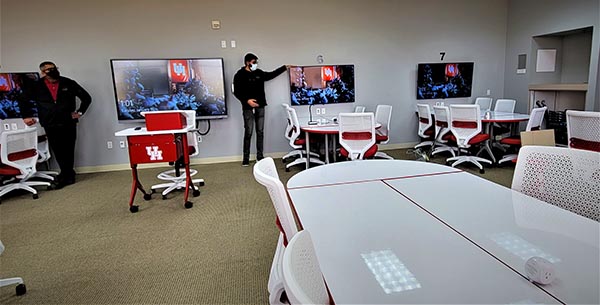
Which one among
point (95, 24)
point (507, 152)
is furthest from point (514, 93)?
point (95, 24)

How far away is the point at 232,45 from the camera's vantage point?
5656mm

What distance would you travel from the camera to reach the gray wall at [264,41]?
5188 mm

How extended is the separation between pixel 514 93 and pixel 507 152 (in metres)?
1.73

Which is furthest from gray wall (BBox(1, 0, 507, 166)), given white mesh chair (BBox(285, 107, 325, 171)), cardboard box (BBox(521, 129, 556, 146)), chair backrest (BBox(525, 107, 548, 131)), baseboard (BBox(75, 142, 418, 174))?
cardboard box (BBox(521, 129, 556, 146))

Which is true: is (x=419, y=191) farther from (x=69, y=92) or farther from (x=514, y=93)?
(x=514, y=93)

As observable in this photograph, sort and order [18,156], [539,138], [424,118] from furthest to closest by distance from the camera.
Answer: [424,118], [18,156], [539,138]

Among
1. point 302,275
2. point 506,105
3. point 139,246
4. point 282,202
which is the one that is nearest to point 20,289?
point 139,246

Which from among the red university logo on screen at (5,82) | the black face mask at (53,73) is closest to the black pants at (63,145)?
the black face mask at (53,73)

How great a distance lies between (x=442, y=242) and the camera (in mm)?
1120

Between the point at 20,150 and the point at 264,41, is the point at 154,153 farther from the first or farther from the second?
the point at 264,41

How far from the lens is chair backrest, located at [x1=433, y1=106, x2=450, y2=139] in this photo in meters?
5.06

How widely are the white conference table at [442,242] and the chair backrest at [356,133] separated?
235 centimetres

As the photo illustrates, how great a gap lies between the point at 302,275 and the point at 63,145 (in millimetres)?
5263

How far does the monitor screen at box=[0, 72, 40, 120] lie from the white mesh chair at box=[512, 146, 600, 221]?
6.22m
